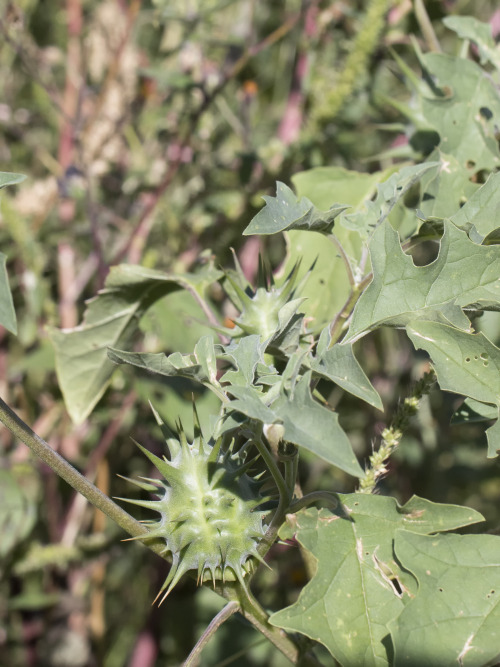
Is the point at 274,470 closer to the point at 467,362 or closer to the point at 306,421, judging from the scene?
the point at 306,421

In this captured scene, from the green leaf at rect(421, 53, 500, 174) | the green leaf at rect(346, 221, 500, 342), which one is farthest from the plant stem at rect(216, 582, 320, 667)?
the green leaf at rect(421, 53, 500, 174)

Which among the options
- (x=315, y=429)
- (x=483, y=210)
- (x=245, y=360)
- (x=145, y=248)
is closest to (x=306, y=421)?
(x=315, y=429)

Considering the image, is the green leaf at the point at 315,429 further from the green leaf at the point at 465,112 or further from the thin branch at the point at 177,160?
the thin branch at the point at 177,160

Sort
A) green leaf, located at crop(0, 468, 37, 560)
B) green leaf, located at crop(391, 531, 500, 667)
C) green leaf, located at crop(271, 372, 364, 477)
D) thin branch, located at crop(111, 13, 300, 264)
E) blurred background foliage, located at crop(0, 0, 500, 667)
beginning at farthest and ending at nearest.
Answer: thin branch, located at crop(111, 13, 300, 264) → blurred background foliage, located at crop(0, 0, 500, 667) → green leaf, located at crop(0, 468, 37, 560) → green leaf, located at crop(391, 531, 500, 667) → green leaf, located at crop(271, 372, 364, 477)

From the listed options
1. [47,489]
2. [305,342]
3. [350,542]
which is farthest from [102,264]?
[350,542]

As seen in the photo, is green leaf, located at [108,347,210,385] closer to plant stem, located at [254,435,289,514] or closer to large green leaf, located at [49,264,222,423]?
plant stem, located at [254,435,289,514]
